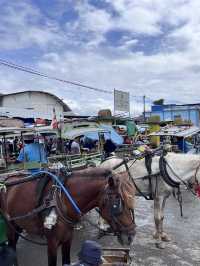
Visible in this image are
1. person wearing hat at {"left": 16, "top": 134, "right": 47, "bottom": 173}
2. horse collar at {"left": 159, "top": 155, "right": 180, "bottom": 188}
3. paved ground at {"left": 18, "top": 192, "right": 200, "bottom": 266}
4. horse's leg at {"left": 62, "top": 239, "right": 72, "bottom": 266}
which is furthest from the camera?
person wearing hat at {"left": 16, "top": 134, "right": 47, "bottom": 173}

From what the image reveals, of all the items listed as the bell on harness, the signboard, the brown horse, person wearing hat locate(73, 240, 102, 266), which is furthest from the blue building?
person wearing hat locate(73, 240, 102, 266)

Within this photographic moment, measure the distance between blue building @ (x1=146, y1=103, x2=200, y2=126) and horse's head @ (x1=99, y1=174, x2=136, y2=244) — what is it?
28.5 metres

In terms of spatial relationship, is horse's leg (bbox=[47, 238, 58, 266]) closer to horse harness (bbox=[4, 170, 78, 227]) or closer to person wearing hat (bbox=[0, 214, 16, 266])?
horse harness (bbox=[4, 170, 78, 227])

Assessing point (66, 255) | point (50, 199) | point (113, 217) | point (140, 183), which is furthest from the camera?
point (140, 183)

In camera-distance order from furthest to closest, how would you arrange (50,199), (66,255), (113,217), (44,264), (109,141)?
(109,141) → (44,264) → (66,255) → (50,199) → (113,217)

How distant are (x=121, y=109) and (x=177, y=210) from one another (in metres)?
15.8

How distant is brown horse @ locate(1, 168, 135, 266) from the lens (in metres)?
3.17

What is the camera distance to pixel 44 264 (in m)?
4.89

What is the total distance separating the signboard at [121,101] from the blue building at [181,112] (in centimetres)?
917

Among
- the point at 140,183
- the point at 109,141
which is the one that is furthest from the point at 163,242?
the point at 109,141

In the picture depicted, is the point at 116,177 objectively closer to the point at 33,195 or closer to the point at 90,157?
the point at 33,195

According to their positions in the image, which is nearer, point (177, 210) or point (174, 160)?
point (174, 160)

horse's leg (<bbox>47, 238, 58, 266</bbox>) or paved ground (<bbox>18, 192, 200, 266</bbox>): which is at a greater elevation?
horse's leg (<bbox>47, 238, 58, 266</bbox>)

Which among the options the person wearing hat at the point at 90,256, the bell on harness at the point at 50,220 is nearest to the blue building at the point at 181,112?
the bell on harness at the point at 50,220
